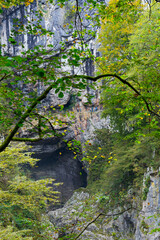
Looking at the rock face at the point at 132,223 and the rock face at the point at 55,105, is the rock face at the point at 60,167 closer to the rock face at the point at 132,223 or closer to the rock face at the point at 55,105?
the rock face at the point at 55,105

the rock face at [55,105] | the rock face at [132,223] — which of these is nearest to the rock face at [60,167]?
the rock face at [55,105]

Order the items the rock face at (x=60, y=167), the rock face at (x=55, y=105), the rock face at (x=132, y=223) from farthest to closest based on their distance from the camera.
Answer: the rock face at (x=60, y=167), the rock face at (x=55, y=105), the rock face at (x=132, y=223)

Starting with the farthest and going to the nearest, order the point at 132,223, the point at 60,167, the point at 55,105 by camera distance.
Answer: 1. the point at 60,167
2. the point at 55,105
3. the point at 132,223

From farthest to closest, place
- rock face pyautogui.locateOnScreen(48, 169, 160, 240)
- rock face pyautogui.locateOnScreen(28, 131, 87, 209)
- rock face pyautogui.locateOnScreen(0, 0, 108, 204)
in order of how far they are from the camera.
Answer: rock face pyautogui.locateOnScreen(28, 131, 87, 209), rock face pyautogui.locateOnScreen(0, 0, 108, 204), rock face pyautogui.locateOnScreen(48, 169, 160, 240)

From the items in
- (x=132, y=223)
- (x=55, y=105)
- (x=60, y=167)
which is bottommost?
(x=132, y=223)

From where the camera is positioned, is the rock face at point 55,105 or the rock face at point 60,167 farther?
the rock face at point 60,167

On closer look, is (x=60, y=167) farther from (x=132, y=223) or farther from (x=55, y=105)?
(x=132, y=223)

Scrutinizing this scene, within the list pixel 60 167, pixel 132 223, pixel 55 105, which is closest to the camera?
pixel 132 223

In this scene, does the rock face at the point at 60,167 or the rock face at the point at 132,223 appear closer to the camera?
the rock face at the point at 132,223

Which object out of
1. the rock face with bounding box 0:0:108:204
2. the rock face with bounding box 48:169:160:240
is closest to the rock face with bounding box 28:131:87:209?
the rock face with bounding box 0:0:108:204

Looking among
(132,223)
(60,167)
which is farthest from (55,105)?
(132,223)

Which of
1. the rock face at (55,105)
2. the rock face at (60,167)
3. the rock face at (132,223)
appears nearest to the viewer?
the rock face at (132,223)

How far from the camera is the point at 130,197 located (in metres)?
8.08

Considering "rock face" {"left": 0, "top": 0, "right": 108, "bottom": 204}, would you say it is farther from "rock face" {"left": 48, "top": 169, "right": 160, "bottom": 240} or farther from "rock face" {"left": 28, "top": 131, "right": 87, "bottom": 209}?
"rock face" {"left": 48, "top": 169, "right": 160, "bottom": 240}
